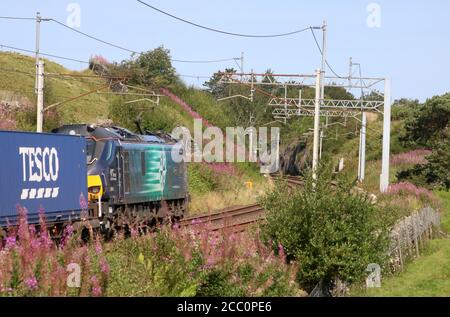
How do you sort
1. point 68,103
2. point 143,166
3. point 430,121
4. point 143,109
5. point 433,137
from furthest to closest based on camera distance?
point 433,137 → point 430,121 → point 68,103 → point 143,109 → point 143,166

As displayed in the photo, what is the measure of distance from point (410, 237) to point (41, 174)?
994cm

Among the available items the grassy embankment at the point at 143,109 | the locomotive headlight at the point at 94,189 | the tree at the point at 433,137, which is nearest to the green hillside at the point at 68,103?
the grassy embankment at the point at 143,109

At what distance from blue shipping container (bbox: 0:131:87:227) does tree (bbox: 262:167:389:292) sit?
501 cm

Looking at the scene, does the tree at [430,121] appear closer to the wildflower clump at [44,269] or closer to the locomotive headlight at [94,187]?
the locomotive headlight at [94,187]

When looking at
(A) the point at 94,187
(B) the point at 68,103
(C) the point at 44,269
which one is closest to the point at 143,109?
(B) the point at 68,103

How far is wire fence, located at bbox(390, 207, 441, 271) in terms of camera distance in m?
17.0

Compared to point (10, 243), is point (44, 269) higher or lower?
lower

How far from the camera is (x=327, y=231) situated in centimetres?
1334

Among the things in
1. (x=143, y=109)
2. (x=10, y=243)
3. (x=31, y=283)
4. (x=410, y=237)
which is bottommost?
(x=410, y=237)

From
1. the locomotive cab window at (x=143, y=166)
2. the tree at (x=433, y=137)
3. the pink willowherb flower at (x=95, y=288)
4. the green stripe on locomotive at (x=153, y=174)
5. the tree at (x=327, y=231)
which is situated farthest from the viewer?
the tree at (x=433, y=137)

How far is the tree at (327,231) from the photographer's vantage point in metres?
13.2

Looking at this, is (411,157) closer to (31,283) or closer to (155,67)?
(155,67)

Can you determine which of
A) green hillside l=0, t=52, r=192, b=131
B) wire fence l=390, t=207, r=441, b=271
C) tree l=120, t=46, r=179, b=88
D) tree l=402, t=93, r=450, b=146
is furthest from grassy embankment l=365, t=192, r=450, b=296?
tree l=120, t=46, r=179, b=88

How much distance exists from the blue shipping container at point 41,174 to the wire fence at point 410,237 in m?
7.37
